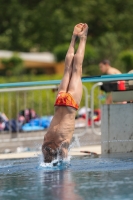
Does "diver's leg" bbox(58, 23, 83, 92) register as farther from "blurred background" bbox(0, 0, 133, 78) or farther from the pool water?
"blurred background" bbox(0, 0, 133, 78)

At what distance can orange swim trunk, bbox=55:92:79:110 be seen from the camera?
809cm

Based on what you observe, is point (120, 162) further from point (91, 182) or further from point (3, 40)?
point (3, 40)

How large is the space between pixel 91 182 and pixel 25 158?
3.53 meters

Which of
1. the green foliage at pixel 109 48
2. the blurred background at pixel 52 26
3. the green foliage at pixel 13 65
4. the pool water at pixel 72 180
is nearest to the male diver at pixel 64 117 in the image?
the pool water at pixel 72 180

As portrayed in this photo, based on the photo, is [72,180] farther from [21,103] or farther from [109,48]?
[109,48]

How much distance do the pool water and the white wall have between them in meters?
0.79

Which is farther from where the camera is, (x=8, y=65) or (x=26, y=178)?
(x=8, y=65)

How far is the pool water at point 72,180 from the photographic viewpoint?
5.64 m

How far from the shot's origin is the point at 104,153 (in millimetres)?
9789

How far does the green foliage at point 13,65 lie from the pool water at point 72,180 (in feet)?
74.6

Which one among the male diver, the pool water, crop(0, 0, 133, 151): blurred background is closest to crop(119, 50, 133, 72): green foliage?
crop(0, 0, 133, 151): blurred background

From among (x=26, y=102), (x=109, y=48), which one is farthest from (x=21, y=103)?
(x=109, y=48)

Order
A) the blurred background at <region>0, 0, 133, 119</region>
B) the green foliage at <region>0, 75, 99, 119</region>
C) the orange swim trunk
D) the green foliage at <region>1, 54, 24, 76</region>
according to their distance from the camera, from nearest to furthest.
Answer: the orange swim trunk
the green foliage at <region>0, 75, 99, 119</region>
the green foliage at <region>1, 54, 24, 76</region>
the blurred background at <region>0, 0, 133, 119</region>

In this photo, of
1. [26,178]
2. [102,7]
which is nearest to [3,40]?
[102,7]
